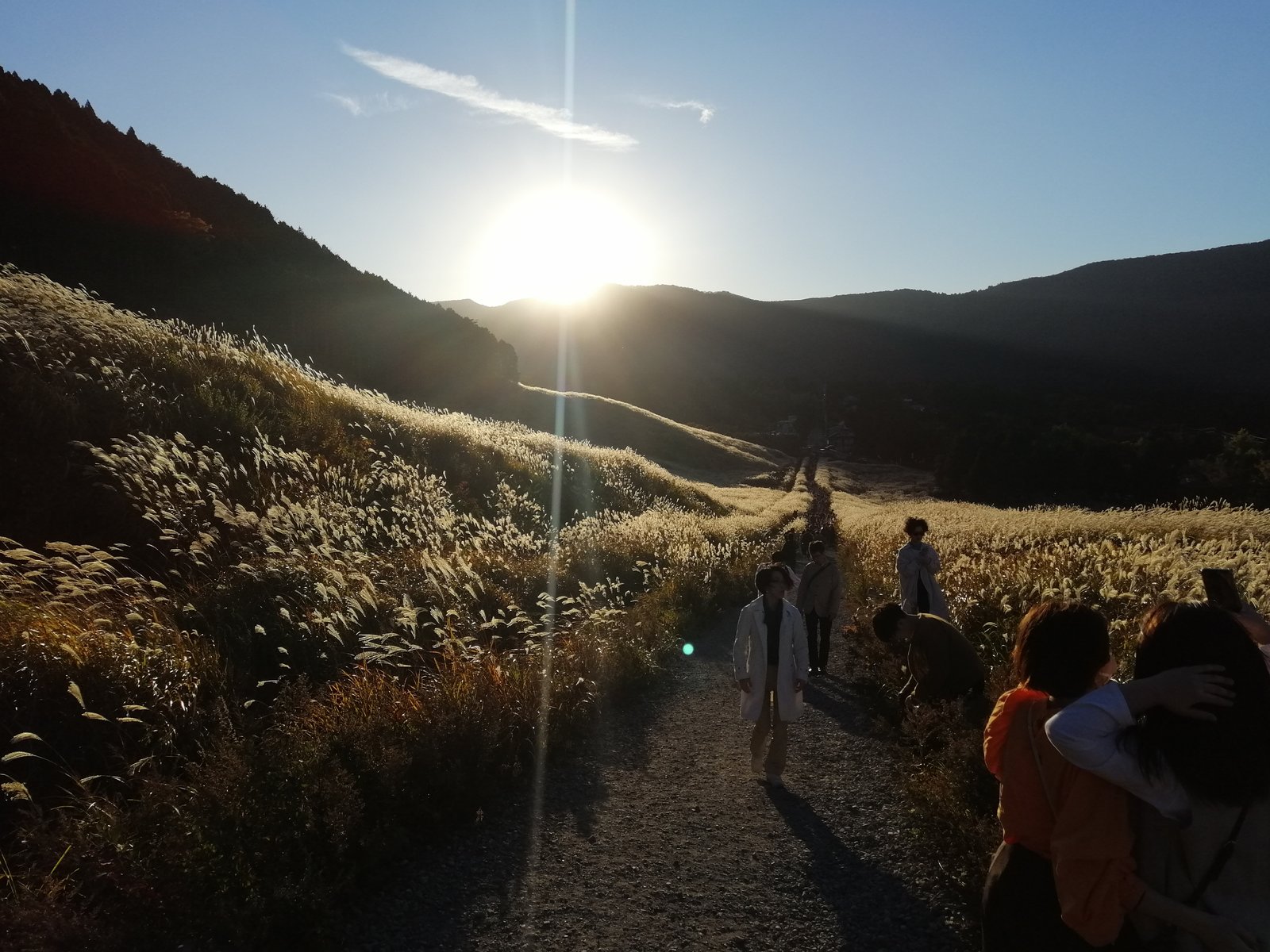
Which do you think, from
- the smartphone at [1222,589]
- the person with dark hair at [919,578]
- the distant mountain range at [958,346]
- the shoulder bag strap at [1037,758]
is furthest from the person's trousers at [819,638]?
the distant mountain range at [958,346]

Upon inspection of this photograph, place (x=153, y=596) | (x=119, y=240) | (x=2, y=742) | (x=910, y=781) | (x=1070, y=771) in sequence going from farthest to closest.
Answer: (x=119, y=240) < (x=153, y=596) < (x=910, y=781) < (x=2, y=742) < (x=1070, y=771)

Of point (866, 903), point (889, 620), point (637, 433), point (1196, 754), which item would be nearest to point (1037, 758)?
point (1196, 754)

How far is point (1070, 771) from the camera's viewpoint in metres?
2.52

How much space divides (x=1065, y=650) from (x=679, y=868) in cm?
333

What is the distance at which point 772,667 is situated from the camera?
6.63 metres

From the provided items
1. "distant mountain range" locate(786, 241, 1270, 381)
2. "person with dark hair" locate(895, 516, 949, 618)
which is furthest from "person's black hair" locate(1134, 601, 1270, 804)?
"distant mountain range" locate(786, 241, 1270, 381)

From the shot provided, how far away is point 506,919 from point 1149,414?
373 ft

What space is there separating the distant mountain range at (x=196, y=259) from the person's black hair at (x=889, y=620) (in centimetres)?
2066

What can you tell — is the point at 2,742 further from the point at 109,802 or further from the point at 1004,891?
the point at 1004,891

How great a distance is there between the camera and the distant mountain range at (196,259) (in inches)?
1125

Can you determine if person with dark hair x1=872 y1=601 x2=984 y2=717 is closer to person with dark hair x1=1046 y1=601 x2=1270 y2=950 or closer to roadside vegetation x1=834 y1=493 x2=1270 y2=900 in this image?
roadside vegetation x1=834 y1=493 x2=1270 y2=900

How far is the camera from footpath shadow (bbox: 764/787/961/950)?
168 inches

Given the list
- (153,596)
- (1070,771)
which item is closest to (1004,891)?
(1070,771)

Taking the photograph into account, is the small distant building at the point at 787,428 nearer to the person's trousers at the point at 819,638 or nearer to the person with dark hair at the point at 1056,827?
the person's trousers at the point at 819,638
